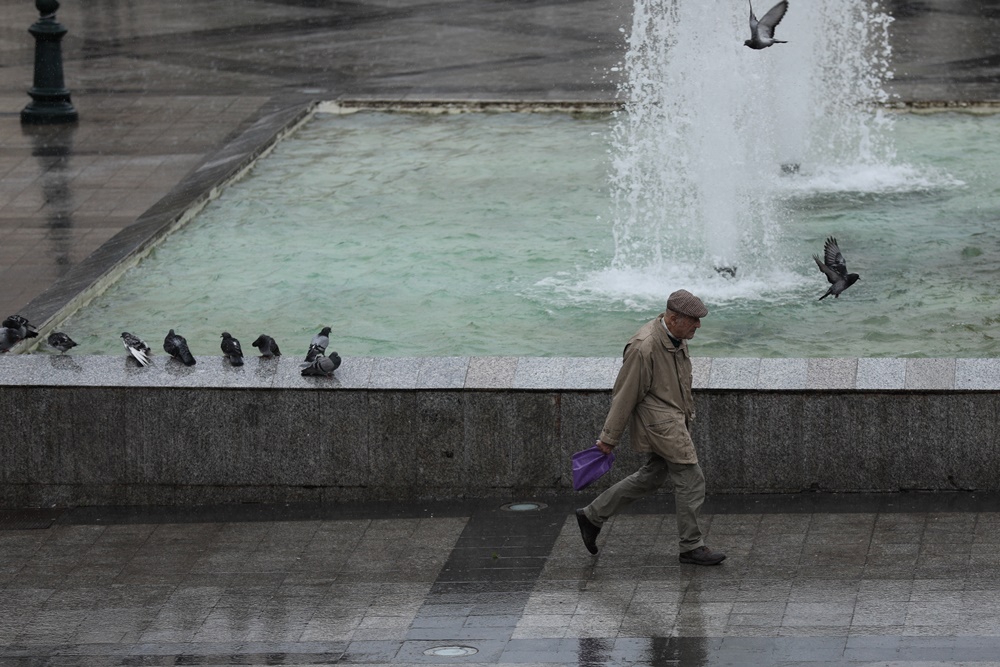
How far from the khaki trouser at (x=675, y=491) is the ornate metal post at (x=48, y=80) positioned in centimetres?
1245

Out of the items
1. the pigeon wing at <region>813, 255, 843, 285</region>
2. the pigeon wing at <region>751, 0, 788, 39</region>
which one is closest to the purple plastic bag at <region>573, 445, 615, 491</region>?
the pigeon wing at <region>813, 255, 843, 285</region>

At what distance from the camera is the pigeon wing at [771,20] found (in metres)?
12.5

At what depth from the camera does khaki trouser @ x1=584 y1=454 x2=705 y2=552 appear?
7.77 metres

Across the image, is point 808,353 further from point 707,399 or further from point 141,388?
point 141,388

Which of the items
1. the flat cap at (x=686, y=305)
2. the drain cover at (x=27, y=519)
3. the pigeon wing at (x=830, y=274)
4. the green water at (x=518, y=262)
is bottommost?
the drain cover at (x=27, y=519)

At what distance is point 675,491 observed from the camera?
26.0ft

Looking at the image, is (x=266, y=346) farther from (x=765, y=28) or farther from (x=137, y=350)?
(x=765, y=28)

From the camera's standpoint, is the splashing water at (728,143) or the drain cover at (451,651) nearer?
the drain cover at (451,651)

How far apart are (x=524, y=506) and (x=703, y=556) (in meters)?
1.22

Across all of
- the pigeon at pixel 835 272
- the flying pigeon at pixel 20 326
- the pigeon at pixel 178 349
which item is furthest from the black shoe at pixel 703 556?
the flying pigeon at pixel 20 326

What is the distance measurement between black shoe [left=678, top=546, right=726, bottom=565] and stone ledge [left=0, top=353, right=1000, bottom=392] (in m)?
0.96

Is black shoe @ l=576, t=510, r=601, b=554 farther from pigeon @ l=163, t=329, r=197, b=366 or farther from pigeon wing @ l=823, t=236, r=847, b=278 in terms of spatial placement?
pigeon wing @ l=823, t=236, r=847, b=278

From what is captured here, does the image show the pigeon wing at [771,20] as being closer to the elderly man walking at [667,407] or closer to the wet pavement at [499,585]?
the wet pavement at [499,585]

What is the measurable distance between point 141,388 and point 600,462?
2575 millimetres
